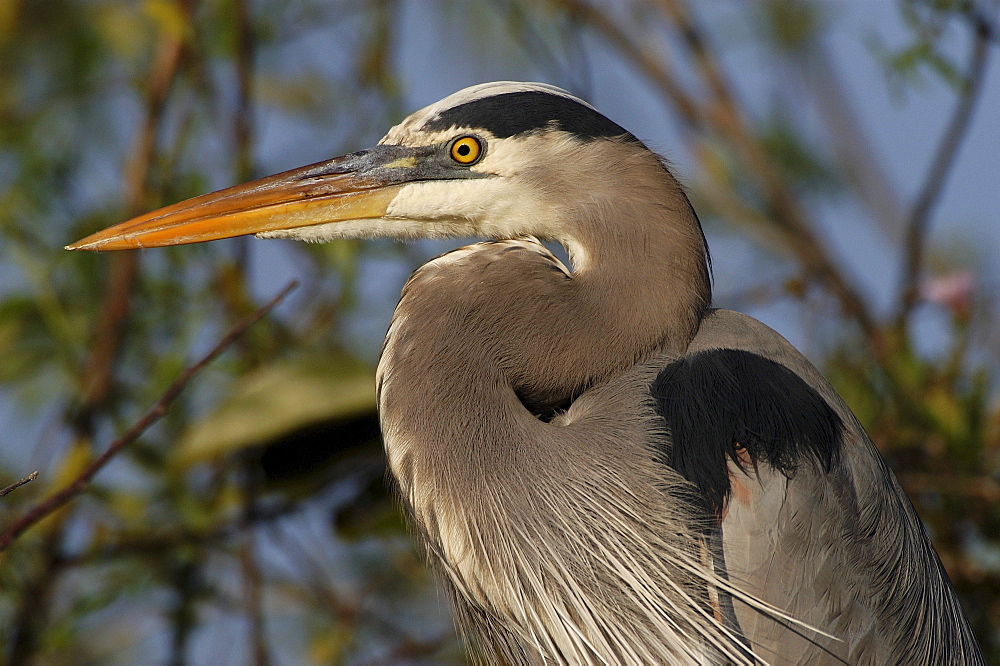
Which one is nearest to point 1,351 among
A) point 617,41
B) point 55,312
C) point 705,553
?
point 55,312

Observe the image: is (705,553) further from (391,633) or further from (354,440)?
(391,633)

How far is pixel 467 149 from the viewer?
179 cm

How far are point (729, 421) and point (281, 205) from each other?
83 cm

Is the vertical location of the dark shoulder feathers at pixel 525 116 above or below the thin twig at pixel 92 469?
above

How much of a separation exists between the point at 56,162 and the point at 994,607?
2414 millimetres

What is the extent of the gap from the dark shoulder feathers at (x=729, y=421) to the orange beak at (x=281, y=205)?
58 cm

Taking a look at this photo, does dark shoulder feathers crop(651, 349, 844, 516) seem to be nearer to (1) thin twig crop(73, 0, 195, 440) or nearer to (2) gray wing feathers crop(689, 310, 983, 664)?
(2) gray wing feathers crop(689, 310, 983, 664)

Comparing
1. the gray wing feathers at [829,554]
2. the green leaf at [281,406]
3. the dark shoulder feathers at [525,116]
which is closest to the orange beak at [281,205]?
the dark shoulder feathers at [525,116]

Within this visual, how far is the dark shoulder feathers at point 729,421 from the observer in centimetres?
166

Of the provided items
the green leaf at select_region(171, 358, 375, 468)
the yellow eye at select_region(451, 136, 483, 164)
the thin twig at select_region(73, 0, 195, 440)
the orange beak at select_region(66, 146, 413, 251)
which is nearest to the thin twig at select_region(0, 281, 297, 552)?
the orange beak at select_region(66, 146, 413, 251)

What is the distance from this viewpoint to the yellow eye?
1790mm

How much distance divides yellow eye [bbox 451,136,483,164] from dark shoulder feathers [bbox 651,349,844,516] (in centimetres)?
47

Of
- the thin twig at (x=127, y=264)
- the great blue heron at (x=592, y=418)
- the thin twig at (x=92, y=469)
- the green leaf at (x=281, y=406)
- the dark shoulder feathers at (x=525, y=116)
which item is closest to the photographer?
the thin twig at (x=92, y=469)

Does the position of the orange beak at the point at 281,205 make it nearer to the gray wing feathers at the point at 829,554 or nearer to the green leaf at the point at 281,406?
the green leaf at the point at 281,406
